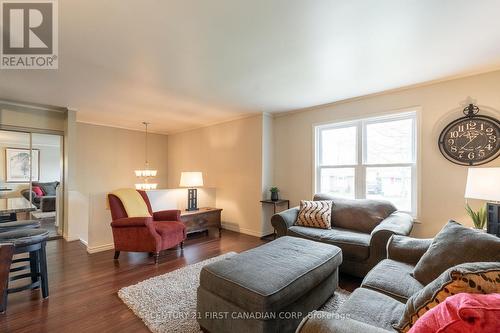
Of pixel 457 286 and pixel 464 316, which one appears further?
pixel 457 286

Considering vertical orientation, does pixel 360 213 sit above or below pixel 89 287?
above

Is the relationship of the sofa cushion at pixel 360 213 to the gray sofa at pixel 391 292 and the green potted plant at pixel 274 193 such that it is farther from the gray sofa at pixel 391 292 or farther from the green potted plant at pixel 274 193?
the green potted plant at pixel 274 193

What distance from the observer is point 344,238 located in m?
2.69

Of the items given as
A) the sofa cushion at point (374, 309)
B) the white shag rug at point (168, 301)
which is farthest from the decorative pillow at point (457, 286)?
the white shag rug at point (168, 301)

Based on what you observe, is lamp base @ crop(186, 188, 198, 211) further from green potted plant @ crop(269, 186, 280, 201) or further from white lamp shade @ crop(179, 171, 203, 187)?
green potted plant @ crop(269, 186, 280, 201)

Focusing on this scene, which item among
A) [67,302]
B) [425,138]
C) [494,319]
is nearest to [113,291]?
→ [67,302]

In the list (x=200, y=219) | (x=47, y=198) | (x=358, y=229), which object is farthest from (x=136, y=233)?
(x=358, y=229)

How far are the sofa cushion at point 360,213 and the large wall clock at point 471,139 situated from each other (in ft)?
3.16

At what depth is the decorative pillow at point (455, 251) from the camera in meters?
1.38

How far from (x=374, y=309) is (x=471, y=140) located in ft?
8.57

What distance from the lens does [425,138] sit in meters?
2.99

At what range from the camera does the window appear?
3.21 metres

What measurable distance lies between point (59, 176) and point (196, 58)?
3.77 metres

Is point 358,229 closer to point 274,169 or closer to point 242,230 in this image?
point 274,169
